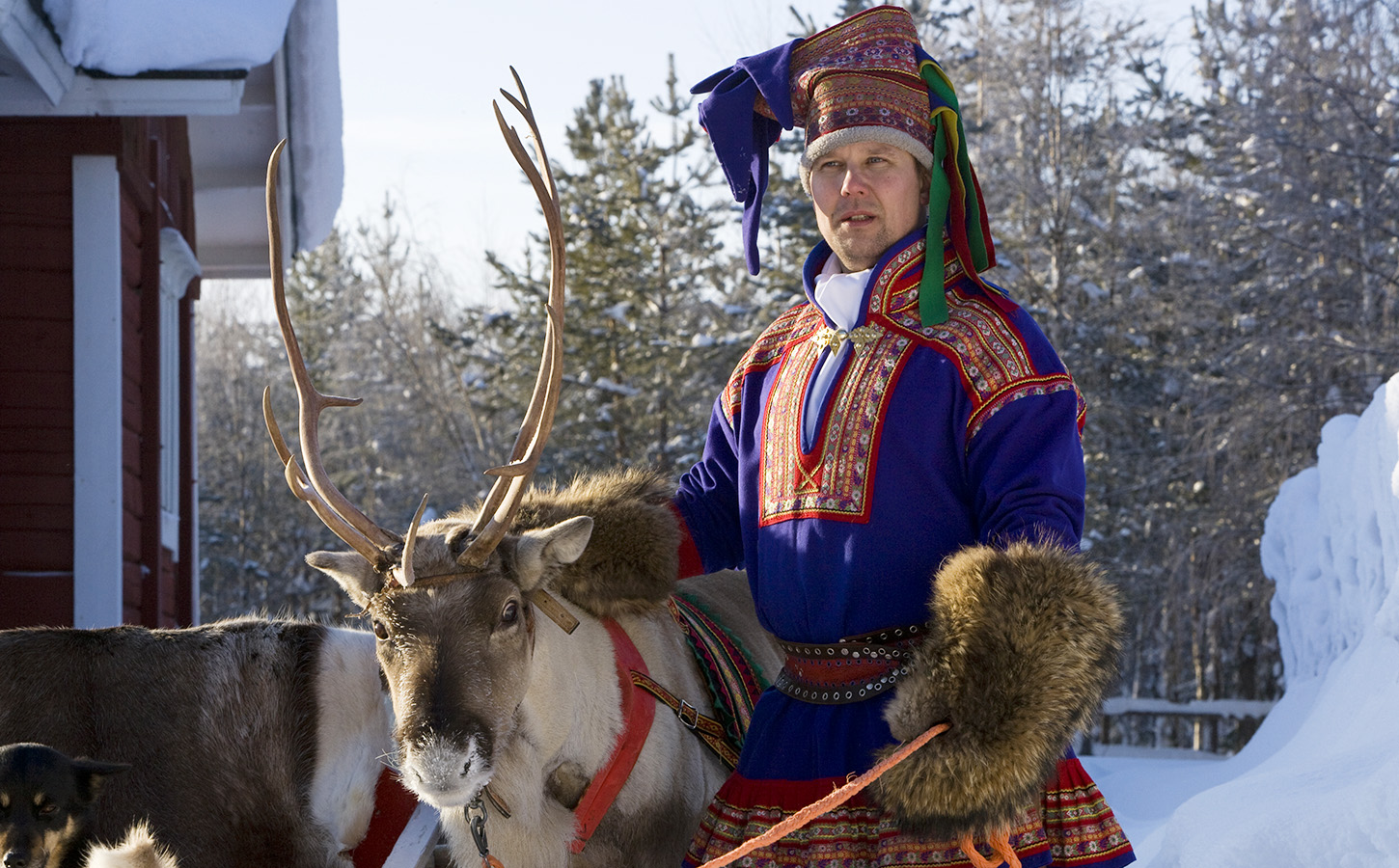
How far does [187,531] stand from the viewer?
829 cm

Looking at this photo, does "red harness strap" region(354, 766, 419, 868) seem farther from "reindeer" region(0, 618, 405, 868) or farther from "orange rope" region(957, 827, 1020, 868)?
"orange rope" region(957, 827, 1020, 868)

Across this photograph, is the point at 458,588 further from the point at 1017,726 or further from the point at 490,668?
the point at 1017,726

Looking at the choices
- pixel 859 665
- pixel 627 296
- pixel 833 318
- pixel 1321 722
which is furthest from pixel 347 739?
pixel 627 296

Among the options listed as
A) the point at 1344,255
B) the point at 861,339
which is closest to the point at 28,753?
the point at 861,339

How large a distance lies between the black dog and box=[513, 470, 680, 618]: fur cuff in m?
1.09

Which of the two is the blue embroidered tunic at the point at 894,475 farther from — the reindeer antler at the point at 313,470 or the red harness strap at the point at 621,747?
the reindeer antler at the point at 313,470

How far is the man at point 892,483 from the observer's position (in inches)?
89.7

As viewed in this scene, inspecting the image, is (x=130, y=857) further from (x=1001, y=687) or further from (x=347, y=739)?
(x=1001, y=687)

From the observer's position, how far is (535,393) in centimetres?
280

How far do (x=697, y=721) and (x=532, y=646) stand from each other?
1.61 feet

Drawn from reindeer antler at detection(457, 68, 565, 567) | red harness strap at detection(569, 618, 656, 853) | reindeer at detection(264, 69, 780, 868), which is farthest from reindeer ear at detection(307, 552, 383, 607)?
red harness strap at detection(569, 618, 656, 853)

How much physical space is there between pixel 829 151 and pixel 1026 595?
1.02 metres

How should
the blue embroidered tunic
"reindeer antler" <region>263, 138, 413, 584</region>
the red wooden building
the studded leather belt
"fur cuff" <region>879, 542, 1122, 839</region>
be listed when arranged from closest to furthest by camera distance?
"fur cuff" <region>879, 542, 1122, 839</region> < the blue embroidered tunic < the studded leather belt < "reindeer antler" <region>263, 138, 413, 584</region> < the red wooden building

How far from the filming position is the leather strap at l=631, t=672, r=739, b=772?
2.90m
